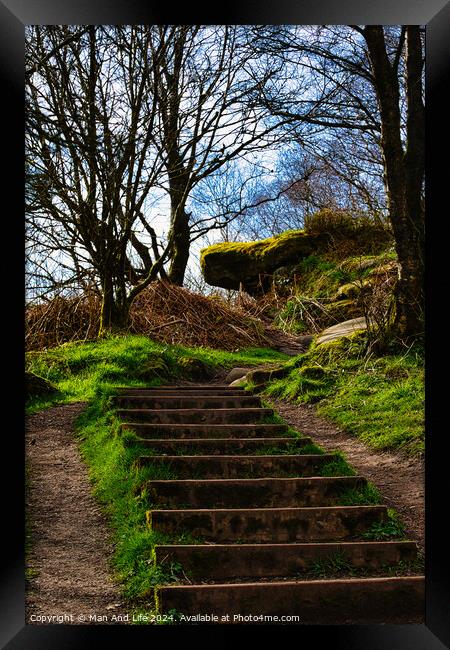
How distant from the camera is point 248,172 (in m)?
5.66

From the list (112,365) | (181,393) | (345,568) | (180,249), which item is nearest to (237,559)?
(345,568)

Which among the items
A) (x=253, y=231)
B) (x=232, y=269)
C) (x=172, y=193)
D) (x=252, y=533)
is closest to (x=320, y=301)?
(x=232, y=269)

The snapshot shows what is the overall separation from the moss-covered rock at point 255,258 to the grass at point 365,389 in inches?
65.6

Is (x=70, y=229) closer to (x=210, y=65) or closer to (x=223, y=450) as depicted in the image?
(x=210, y=65)

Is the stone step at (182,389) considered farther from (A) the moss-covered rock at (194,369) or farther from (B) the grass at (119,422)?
(A) the moss-covered rock at (194,369)

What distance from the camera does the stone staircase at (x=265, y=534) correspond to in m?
3.14

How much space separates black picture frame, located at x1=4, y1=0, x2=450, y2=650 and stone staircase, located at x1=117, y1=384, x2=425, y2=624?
1.04 feet

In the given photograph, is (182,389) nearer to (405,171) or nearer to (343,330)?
(343,330)

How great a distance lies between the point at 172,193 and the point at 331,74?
184 cm

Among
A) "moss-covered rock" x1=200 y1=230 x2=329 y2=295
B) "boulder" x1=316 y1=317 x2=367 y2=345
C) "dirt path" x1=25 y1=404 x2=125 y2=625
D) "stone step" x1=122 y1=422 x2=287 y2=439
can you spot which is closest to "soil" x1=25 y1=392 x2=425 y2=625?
"dirt path" x1=25 y1=404 x2=125 y2=625

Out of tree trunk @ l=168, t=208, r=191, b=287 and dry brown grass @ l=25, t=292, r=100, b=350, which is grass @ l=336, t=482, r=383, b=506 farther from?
dry brown grass @ l=25, t=292, r=100, b=350

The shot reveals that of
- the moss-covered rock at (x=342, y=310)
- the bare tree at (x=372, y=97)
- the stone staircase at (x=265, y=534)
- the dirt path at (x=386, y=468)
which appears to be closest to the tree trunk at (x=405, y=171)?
the bare tree at (x=372, y=97)
